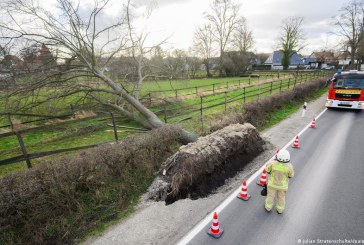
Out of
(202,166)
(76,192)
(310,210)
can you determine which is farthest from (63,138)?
(310,210)

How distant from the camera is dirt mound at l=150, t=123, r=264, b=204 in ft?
15.2

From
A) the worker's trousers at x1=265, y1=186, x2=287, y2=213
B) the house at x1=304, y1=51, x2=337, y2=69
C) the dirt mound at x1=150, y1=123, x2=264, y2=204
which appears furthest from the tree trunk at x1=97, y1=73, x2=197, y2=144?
the house at x1=304, y1=51, x2=337, y2=69

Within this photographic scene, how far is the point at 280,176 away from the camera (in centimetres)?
380

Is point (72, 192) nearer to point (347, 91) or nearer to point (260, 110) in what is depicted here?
point (260, 110)

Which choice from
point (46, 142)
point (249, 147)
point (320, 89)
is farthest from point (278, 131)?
point (320, 89)

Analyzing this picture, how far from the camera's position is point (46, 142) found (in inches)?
351

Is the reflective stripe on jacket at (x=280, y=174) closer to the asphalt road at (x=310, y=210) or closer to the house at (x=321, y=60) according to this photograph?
the asphalt road at (x=310, y=210)

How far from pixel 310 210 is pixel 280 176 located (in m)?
1.03

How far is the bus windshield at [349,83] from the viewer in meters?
12.1

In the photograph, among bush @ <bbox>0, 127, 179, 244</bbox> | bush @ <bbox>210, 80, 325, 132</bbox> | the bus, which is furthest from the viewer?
the bus

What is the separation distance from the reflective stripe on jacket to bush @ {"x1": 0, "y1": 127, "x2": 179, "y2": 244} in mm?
2940

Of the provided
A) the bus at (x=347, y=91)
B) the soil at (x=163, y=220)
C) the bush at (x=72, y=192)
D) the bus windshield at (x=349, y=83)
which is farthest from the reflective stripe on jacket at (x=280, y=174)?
the bus windshield at (x=349, y=83)

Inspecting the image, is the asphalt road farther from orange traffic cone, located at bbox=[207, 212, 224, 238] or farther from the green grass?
the green grass

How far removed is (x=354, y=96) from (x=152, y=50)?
39.5ft
